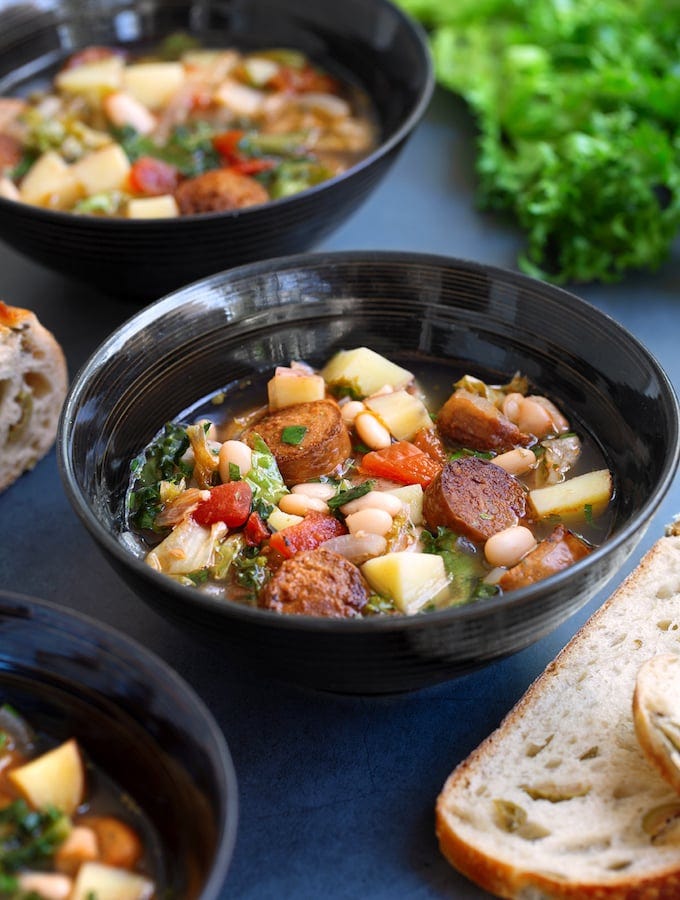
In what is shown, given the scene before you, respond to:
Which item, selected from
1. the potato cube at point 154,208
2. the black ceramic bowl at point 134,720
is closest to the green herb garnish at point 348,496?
the black ceramic bowl at point 134,720

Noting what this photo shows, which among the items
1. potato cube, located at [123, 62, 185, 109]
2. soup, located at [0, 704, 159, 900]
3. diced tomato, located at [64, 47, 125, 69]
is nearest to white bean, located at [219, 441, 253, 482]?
soup, located at [0, 704, 159, 900]

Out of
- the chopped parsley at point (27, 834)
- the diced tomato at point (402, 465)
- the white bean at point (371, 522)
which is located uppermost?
the chopped parsley at point (27, 834)

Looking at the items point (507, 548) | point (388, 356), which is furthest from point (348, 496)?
point (388, 356)

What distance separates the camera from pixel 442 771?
2645mm

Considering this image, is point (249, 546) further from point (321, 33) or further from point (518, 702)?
point (321, 33)

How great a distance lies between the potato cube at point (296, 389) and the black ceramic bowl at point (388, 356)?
0.64ft

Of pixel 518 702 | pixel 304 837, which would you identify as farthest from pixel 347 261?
pixel 304 837

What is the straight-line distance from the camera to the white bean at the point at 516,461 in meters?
2.96

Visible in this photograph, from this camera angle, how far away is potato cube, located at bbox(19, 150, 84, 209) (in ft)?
13.1

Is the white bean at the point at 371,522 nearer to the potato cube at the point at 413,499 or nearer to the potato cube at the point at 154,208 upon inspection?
the potato cube at the point at 413,499

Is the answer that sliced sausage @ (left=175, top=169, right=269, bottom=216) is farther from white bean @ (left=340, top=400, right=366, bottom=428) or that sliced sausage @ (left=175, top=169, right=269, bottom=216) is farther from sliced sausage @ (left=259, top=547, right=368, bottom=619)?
sliced sausage @ (left=259, top=547, right=368, bottom=619)

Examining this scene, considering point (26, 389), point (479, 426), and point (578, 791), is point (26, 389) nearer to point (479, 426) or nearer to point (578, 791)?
point (479, 426)

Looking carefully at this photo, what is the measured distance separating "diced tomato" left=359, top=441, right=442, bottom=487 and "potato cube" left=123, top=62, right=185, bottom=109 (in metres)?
2.28

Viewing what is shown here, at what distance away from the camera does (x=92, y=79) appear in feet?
15.1
